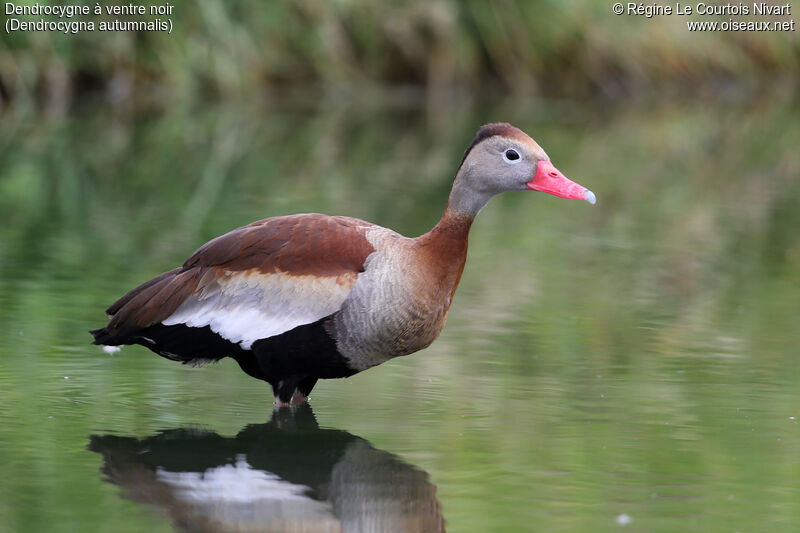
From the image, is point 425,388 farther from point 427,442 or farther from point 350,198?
point 350,198

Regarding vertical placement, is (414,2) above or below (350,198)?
above

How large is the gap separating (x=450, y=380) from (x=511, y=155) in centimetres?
133

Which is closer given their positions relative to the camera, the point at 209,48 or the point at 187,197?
the point at 187,197

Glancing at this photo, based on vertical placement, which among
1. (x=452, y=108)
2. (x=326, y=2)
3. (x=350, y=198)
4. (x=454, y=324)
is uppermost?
(x=326, y=2)

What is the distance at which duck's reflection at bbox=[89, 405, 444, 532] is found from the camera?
18.3ft

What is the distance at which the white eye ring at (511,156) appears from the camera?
7.24 m

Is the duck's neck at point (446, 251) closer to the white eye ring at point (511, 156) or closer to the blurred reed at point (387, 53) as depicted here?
the white eye ring at point (511, 156)

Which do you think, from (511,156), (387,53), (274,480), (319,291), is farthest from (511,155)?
(387,53)

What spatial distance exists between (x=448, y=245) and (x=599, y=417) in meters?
1.12

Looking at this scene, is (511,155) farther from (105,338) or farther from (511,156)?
(105,338)

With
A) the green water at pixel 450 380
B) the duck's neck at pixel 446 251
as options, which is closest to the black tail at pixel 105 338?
the green water at pixel 450 380

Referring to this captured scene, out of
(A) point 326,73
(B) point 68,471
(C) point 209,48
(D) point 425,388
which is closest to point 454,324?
(D) point 425,388

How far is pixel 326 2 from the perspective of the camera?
23781 mm

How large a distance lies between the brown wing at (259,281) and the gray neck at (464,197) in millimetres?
488
